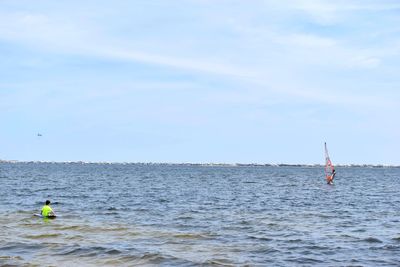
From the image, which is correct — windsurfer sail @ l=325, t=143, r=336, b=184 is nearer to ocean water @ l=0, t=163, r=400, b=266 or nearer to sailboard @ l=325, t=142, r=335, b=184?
sailboard @ l=325, t=142, r=335, b=184

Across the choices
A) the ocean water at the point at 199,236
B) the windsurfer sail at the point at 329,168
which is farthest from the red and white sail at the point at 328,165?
the ocean water at the point at 199,236

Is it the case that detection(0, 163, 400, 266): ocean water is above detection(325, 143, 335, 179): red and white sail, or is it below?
below

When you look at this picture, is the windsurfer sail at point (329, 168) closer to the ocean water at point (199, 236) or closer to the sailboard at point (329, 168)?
the sailboard at point (329, 168)

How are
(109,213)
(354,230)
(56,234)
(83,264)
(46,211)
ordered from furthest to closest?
(109,213) → (46,211) → (354,230) → (56,234) → (83,264)

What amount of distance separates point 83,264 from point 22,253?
403 cm

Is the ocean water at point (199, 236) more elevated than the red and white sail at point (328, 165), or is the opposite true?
the red and white sail at point (328, 165)

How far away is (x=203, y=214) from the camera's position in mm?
40906

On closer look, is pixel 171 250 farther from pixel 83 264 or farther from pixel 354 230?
pixel 354 230

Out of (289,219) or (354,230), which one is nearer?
(354,230)

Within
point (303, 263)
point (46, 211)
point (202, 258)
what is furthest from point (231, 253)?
point (46, 211)

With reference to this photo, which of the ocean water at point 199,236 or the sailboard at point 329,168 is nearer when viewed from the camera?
the ocean water at point 199,236

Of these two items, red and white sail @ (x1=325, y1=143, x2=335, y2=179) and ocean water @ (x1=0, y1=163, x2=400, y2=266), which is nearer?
ocean water @ (x1=0, y1=163, x2=400, y2=266)

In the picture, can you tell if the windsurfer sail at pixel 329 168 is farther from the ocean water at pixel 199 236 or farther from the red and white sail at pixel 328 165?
the ocean water at pixel 199 236

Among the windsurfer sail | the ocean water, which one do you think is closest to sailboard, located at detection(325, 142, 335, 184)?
the windsurfer sail
